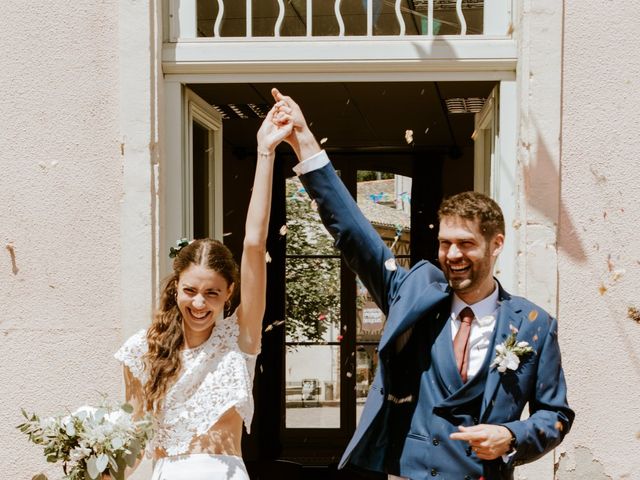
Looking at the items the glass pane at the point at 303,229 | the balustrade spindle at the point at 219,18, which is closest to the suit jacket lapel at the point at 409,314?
the balustrade spindle at the point at 219,18

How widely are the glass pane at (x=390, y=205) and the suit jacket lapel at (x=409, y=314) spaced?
7.01 meters

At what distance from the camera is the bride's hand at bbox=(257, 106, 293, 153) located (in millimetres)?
2801

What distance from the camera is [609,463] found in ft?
13.2

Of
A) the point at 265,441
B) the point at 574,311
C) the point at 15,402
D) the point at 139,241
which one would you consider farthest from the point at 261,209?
the point at 265,441

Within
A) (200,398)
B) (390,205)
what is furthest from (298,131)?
(390,205)

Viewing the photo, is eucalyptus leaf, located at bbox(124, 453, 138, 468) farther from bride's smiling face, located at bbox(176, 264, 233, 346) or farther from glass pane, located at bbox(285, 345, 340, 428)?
glass pane, located at bbox(285, 345, 340, 428)

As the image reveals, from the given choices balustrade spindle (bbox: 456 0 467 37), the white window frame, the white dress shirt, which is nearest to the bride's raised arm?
the white dress shirt

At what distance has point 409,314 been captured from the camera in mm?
2693

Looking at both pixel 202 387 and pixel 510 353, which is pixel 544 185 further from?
pixel 202 387

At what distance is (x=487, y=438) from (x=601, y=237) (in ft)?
6.20

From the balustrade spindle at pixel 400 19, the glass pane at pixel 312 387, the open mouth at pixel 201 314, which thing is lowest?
the glass pane at pixel 312 387

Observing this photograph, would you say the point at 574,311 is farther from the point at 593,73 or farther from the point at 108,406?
the point at 108,406

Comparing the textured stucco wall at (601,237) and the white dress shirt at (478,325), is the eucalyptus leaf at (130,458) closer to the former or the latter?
the white dress shirt at (478,325)

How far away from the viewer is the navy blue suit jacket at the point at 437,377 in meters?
2.60
